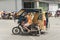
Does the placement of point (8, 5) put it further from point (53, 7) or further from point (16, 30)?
point (16, 30)

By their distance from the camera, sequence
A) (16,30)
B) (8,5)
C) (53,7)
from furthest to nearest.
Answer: (53,7), (8,5), (16,30)

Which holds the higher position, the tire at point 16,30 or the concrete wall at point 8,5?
the tire at point 16,30

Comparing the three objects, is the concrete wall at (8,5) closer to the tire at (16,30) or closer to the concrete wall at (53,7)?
the concrete wall at (53,7)

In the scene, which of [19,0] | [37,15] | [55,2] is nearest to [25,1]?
[19,0]

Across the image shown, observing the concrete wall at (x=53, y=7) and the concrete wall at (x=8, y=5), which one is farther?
the concrete wall at (x=53, y=7)

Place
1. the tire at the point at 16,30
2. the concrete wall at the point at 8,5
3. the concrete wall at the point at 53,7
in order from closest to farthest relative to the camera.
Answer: the tire at the point at 16,30 < the concrete wall at the point at 8,5 < the concrete wall at the point at 53,7

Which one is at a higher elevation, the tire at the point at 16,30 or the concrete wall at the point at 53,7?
→ the tire at the point at 16,30

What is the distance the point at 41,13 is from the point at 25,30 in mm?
1524

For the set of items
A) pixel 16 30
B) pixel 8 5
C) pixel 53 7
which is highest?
pixel 16 30

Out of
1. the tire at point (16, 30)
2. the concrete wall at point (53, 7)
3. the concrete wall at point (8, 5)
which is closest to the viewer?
the tire at point (16, 30)

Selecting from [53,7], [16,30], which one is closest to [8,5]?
[53,7]

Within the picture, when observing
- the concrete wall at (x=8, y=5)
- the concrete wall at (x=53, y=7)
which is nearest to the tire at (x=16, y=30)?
the concrete wall at (x=8, y=5)

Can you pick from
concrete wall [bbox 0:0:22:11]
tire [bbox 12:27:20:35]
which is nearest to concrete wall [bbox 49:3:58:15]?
concrete wall [bbox 0:0:22:11]

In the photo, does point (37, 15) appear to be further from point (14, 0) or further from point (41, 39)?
point (14, 0)
